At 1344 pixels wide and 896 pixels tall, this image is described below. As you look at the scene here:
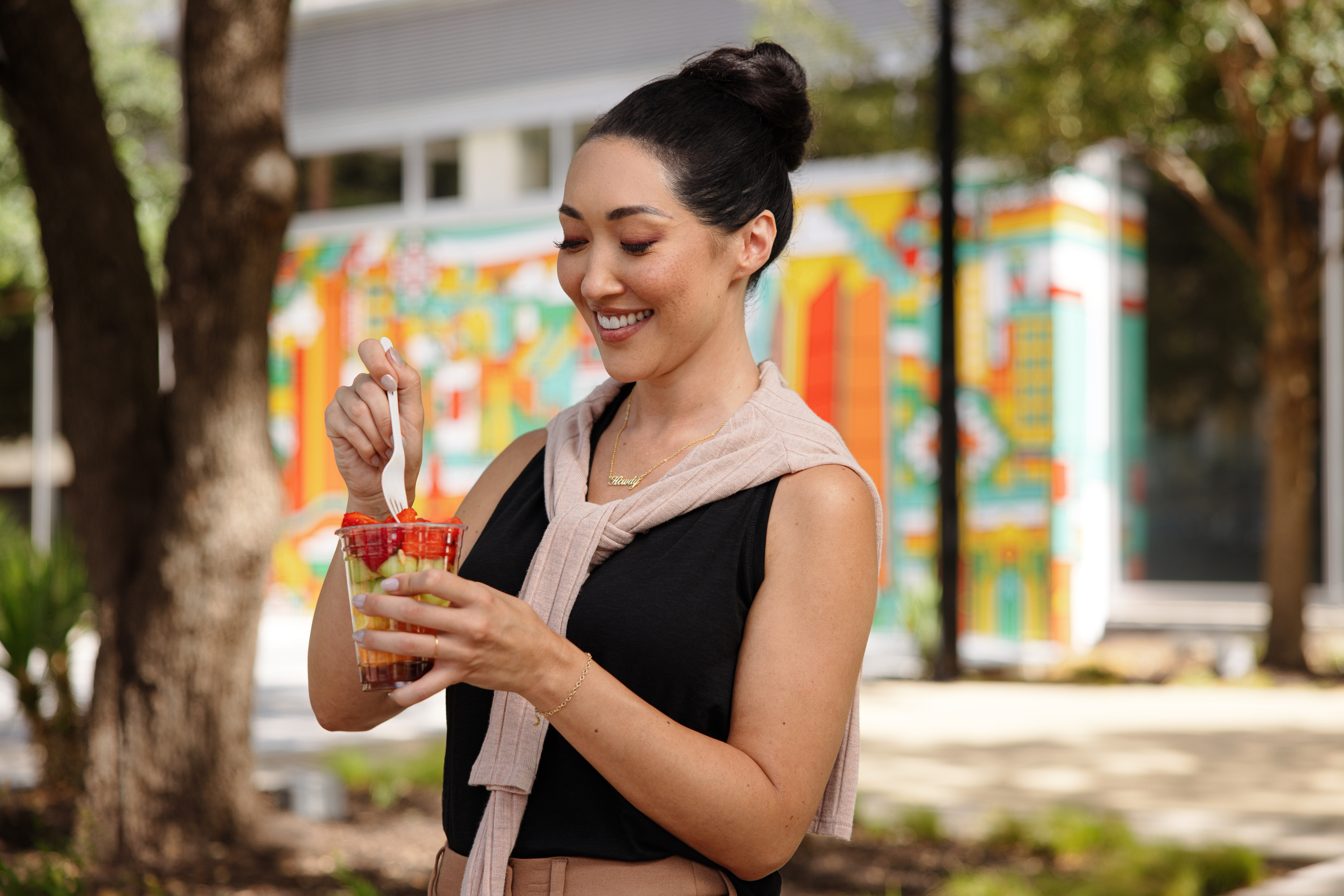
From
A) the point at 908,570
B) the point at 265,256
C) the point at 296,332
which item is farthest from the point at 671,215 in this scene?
the point at 296,332

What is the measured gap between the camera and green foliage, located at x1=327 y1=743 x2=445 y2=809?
603 centimetres

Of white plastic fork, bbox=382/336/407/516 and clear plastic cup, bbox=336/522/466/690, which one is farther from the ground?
white plastic fork, bbox=382/336/407/516

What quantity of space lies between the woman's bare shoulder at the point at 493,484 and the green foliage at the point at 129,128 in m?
10.0

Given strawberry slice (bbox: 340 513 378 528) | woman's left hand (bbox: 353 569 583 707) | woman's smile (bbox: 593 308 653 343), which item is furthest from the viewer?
woman's smile (bbox: 593 308 653 343)

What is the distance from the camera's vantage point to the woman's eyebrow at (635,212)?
1653 mm

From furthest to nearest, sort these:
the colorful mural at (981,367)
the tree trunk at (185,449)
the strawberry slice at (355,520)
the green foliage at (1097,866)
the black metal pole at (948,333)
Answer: the colorful mural at (981,367) < the black metal pole at (948,333) < the tree trunk at (185,449) < the green foliage at (1097,866) < the strawberry slice at (355,520)

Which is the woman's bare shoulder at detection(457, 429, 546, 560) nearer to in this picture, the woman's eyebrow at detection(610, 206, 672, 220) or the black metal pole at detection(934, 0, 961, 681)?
the woman's eyebrow at detection(610, 206, 672, 220)

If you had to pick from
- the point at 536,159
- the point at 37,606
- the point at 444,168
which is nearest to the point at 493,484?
the point at 37,606

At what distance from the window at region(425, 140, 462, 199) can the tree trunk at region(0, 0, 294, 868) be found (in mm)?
9223

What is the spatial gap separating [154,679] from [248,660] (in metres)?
0.32

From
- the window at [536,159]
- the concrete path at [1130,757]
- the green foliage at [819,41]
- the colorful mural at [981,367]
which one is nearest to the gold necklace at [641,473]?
the concrete path at [1130,757]

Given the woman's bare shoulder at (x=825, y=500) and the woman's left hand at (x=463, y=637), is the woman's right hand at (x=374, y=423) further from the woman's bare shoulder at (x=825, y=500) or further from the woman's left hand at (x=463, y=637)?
the woman's bare shoulder at (x=825, y=500)

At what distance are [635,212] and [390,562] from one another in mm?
551

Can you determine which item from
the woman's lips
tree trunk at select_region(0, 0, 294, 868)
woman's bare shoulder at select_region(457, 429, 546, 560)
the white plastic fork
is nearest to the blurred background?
tree trunk at select_region(0, 0, 294, 868)
